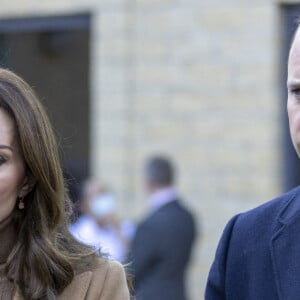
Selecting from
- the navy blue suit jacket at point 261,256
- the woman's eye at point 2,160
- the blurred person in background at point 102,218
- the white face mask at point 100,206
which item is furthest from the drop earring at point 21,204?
the white face mask at point 100,206

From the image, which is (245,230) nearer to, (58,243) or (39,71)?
(58,243)

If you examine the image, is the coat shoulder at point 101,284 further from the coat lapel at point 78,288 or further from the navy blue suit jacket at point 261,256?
the navy blue suit jacket at point 261,256

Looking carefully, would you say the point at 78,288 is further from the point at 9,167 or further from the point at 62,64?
the point at 62,64

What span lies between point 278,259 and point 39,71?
7.70 meters

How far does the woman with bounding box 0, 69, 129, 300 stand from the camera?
3318mm

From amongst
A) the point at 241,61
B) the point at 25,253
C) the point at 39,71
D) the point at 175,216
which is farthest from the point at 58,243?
the point at 39,71

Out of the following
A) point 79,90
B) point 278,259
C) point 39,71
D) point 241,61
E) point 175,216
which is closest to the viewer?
point 278,259

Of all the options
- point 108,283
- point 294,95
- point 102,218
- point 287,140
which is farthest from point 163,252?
point 294,95

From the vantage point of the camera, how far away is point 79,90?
1012cm

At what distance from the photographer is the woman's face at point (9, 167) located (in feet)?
10.8

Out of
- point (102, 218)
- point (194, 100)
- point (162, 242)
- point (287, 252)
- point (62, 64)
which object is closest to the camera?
point (287, 252)

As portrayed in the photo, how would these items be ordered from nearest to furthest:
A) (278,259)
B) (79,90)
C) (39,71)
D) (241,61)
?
1. (278,259)
2. (241,61)
3. (79,90)
4. (39,71)

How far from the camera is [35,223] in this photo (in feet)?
11.3

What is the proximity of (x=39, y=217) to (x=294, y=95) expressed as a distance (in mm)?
873
